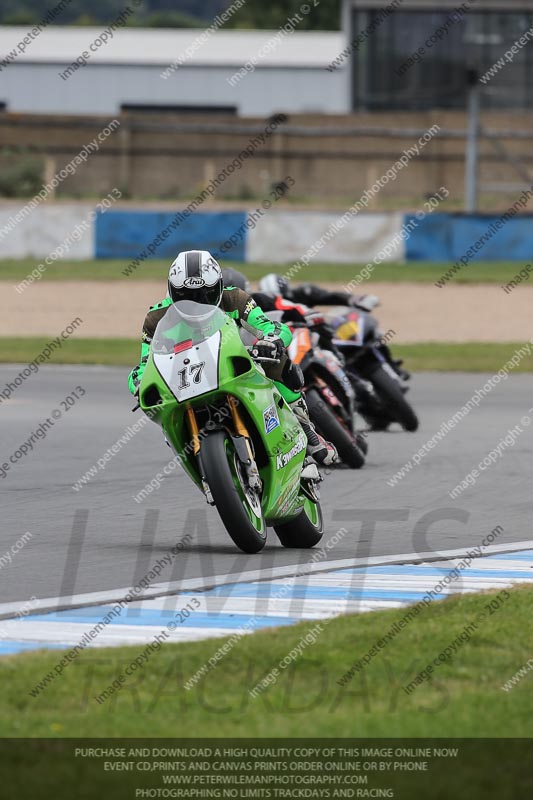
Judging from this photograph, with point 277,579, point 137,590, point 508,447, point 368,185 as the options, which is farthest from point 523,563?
point 368,185

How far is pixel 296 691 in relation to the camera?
576 cm

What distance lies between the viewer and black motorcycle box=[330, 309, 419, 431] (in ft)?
46.1

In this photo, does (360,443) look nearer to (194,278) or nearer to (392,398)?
(392,398)

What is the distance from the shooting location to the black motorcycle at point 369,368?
46.1 ft

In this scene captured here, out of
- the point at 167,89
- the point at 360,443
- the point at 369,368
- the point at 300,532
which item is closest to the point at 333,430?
the point at 360,443

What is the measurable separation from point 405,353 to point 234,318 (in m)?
13.4

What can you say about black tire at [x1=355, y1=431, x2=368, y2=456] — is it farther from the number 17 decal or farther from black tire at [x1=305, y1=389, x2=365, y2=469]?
the number 17 decal

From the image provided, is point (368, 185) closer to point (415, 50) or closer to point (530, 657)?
point (415, 50)

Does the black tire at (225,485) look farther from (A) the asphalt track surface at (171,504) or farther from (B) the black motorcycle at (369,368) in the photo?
(B) the black motorcycle at (369,368)

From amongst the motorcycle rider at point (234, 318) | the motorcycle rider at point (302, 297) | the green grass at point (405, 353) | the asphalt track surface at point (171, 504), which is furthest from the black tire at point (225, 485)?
the green grass at point (405, 353)

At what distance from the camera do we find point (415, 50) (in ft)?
224

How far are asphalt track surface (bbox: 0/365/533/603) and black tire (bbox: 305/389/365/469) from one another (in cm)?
13

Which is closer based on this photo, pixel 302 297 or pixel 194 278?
pixel 194 278

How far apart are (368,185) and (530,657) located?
4913cm
